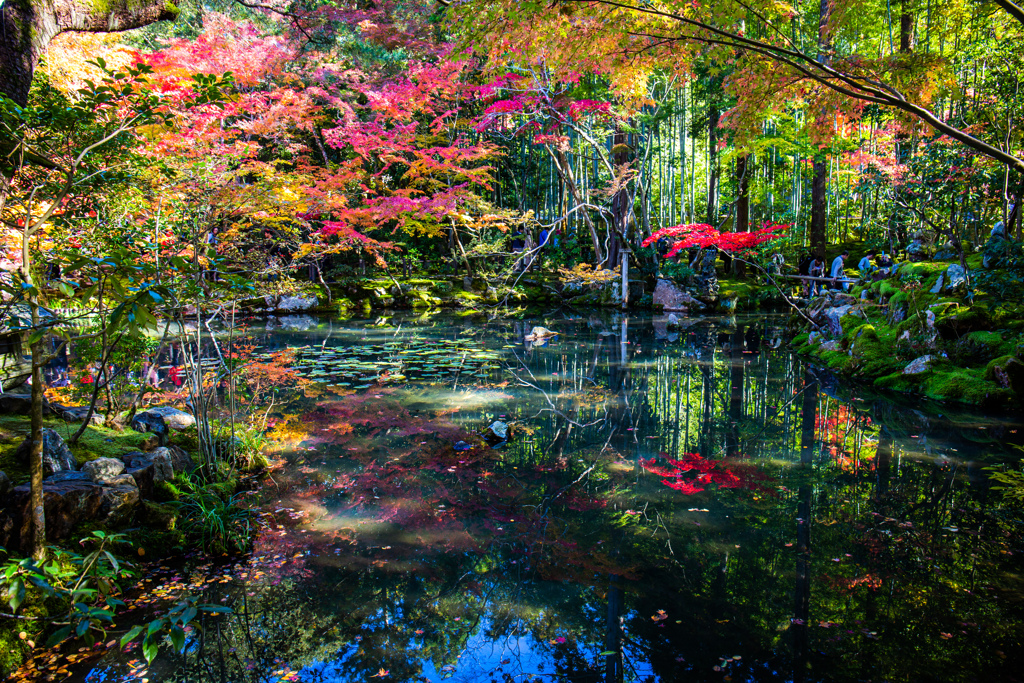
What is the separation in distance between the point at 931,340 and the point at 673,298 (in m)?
8.41

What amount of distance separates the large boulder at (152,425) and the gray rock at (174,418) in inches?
2.2

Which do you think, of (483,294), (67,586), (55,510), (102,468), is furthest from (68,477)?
(483,294)

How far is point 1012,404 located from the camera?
5.74 m

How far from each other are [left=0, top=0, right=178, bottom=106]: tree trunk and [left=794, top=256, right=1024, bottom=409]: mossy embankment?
8368mm

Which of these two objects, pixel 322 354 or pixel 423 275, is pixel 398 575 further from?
pixel 423 275

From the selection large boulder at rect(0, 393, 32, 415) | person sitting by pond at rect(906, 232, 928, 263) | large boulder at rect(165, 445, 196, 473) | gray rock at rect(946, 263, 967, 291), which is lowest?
large boulder at rect(165, 445, 196, 473)

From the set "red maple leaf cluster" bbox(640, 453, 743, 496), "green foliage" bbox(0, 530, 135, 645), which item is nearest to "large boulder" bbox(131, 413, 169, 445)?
"green foliage" bbox(0, 530, 135, 645)

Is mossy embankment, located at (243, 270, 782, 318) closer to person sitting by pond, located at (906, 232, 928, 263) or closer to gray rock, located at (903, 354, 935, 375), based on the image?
person sitting by pond, located at (906, 232, 928, 263)

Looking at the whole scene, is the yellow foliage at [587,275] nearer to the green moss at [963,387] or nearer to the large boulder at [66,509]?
the green moss at [963,387]

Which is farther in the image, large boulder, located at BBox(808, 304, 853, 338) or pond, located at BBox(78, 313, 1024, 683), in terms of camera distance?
large boulder, located at BBox(808, 304, 853, 338)

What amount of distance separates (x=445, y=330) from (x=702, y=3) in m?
9.22

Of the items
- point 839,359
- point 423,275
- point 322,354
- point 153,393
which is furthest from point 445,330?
point 839,359

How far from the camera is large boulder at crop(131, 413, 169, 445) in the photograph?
172 inches

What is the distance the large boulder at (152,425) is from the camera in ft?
14.4
